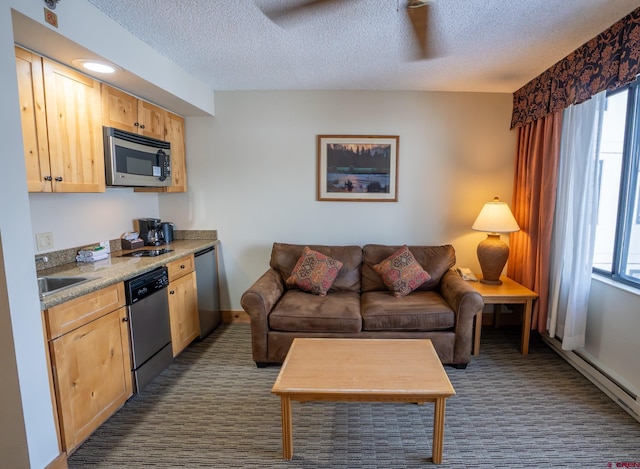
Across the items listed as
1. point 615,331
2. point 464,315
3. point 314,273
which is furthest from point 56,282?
point 615,331

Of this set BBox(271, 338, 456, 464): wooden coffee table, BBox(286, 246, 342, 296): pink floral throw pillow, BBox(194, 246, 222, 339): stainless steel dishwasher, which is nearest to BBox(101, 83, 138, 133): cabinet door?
BBox(194, 246, 222, 339): stainless steel dishwasher

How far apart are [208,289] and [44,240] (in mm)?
1416

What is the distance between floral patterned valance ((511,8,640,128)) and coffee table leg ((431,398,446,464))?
2.24m

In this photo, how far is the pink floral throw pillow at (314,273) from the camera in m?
2.99

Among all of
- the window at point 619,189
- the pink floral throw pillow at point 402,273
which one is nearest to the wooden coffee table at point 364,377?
the pink floral throw pillow at point 402,273

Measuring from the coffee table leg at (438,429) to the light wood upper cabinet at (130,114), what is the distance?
2.89 m

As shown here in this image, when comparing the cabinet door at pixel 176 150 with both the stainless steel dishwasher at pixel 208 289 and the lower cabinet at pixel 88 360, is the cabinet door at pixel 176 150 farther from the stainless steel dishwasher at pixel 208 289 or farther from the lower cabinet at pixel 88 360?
the lower cabinet at pixel 88 360

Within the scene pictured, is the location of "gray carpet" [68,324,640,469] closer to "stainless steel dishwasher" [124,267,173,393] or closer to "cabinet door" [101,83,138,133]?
"stainless steel dishwasher" [124,267,173,393]

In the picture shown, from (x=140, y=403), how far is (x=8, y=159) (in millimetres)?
1748

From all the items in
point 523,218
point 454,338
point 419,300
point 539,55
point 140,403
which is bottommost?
point 140,403

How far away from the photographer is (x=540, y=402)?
86.6 inches

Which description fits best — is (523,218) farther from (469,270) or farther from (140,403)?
(140,403)

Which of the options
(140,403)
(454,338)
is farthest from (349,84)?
(140,403)

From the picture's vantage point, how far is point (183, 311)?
2.82m
